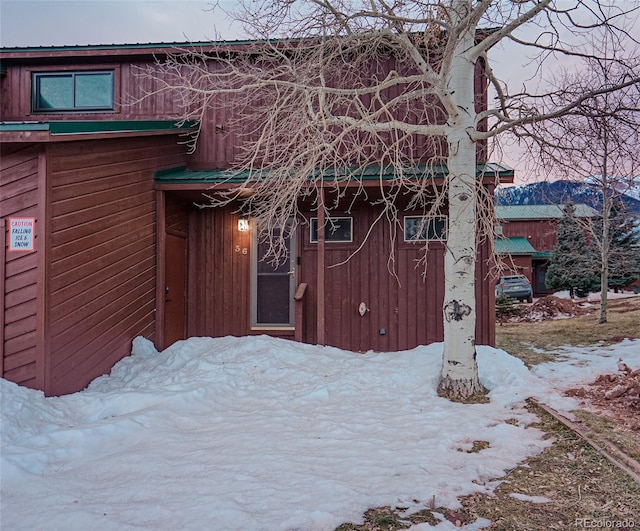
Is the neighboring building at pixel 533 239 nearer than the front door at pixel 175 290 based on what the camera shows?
No

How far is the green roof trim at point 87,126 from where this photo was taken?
4.50 meters

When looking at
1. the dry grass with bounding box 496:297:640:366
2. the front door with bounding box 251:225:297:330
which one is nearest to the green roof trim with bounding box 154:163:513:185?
the front door with bounding box 251:225:297:330

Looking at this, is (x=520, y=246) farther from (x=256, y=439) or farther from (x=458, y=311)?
(x=256, y=439)

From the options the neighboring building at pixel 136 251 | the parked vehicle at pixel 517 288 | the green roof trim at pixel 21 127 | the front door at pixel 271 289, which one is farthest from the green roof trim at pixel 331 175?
the parked vehicle at pixel 517 288

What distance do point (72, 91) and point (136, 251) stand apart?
12.9 ft

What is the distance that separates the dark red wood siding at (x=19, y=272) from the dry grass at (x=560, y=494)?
12.9ft

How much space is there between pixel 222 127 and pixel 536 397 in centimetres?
655

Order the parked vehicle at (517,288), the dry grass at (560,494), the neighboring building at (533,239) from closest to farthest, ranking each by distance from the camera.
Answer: the dry grass at (560,494) < the parked vehicle at (517,288) < the neighboring building at (533,239)

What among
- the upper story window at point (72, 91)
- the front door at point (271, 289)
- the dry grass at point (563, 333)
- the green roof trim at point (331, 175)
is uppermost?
the upper story window at point (72, 91)

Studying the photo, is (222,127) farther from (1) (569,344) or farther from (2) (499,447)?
(1) (569,344)

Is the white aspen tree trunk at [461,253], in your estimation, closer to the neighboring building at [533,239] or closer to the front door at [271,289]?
the front door at [271,289]

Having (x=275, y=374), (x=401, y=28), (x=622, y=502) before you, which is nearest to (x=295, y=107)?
(x=401, y=28)

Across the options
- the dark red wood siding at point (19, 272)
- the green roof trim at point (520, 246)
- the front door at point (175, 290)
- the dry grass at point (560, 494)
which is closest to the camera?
the dry grass at point (560, 494)

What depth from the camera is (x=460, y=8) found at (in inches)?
204
